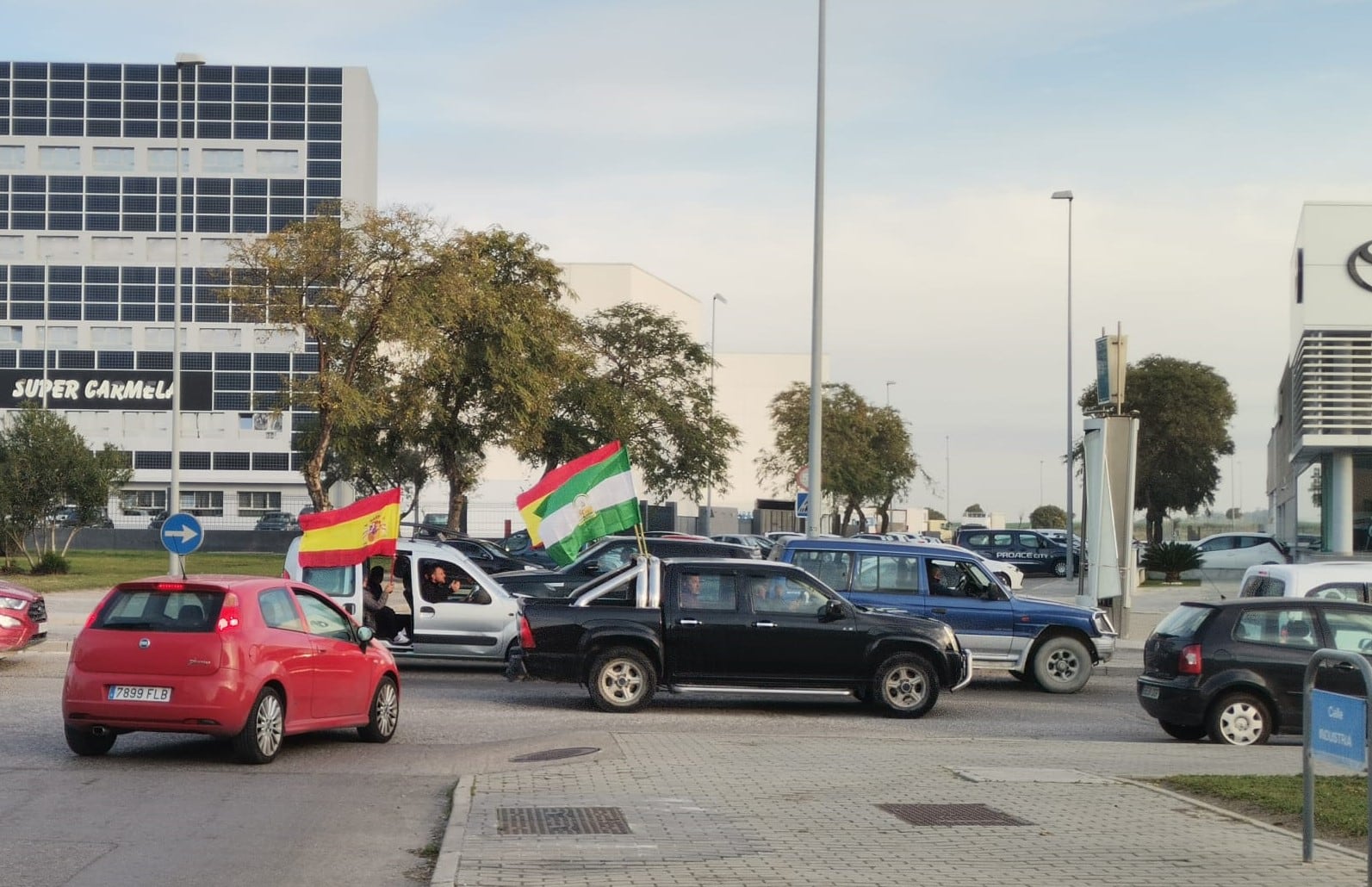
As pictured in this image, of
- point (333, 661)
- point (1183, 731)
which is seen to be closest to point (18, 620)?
point (333, 661)

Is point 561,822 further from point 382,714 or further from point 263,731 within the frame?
point 382,714

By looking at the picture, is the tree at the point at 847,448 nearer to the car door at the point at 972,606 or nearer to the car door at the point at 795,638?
the car door at the point at 972,606

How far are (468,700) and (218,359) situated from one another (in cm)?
7577

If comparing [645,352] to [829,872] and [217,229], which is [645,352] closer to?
[217,229]

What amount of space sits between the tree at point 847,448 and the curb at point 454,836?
200 ft

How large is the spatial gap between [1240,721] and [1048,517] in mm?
151292

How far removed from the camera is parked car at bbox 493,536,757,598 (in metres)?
22.8

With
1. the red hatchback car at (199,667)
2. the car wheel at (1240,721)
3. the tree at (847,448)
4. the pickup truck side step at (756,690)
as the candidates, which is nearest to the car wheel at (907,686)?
the pickup truck side step at (756,690)

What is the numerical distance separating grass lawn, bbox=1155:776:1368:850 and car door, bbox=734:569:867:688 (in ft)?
17.4

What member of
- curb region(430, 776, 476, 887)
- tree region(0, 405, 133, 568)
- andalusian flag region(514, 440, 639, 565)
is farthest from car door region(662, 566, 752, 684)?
tree region(0, 405, 133, 568)

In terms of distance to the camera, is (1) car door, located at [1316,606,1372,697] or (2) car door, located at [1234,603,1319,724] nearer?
(1) car door, located at [1316,606,1372,697]

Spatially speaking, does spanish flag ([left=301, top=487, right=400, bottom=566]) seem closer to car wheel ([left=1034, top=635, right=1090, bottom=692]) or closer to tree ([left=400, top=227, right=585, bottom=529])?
car wheel ([left=1034, top=635, right=1090, bottom=692])

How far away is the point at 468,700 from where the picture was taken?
1802 cm

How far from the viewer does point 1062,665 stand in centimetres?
2011
